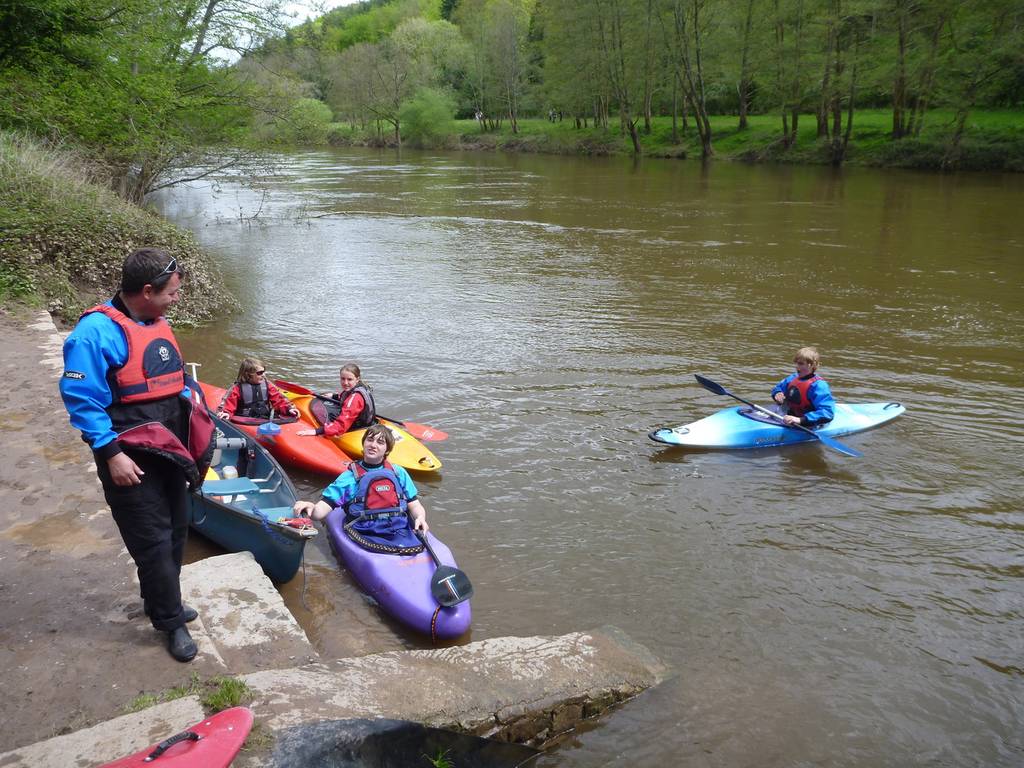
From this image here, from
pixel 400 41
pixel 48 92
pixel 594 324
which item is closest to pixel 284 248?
pixel 48 92

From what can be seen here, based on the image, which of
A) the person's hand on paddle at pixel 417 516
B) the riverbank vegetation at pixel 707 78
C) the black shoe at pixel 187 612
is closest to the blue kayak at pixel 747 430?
the person's hand on paddle at pixel 417 516

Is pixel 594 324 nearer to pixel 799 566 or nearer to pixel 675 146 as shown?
pixel 799 566

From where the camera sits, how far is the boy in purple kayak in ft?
15.5

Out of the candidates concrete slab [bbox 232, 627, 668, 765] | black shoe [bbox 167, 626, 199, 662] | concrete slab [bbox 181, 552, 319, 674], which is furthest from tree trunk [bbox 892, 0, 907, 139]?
black shoe [bbox 167, 626, 199, 662]

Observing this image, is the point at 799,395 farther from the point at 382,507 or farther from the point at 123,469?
the point at 123,469

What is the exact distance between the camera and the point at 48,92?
Result: 10.9 meters

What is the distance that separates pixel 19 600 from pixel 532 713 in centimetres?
233

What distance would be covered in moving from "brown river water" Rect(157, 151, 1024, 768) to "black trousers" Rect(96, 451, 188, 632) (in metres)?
1.24

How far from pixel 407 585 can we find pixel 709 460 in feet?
11.1

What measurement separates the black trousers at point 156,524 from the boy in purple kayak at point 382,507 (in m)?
1.57

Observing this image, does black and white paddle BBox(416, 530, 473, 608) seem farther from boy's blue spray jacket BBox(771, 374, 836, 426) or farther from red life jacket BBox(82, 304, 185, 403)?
boy's blue spray jacket BBox(771, 374, 836, 426)

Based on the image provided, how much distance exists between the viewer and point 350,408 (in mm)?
6734

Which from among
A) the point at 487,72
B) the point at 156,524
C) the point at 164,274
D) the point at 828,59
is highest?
the point at 487,72

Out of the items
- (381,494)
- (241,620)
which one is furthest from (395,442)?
(241,620)
